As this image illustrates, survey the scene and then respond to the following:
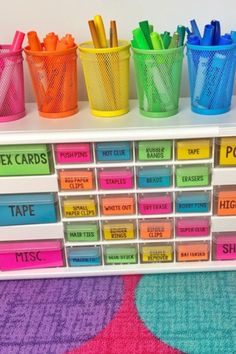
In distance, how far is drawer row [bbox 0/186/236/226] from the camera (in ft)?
2.35

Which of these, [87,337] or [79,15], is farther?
[79,15]

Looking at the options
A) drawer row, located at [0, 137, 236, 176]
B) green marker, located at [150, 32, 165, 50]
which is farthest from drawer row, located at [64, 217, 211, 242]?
green marker, located at [150, 32, 165, 50]

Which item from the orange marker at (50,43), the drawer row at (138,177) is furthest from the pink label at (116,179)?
the orange marker at (50,43)

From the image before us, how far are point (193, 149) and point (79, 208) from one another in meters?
0.19

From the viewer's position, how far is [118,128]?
26.9 inches

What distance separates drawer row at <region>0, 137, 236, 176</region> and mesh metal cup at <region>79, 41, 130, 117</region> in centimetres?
7

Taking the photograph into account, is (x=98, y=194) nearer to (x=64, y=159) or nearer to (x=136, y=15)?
(x=64, y=159)

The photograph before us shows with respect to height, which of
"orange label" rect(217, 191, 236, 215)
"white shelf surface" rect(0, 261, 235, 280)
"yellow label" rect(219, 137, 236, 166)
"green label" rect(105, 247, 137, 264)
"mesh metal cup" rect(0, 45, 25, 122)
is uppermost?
"mesh metal cup" rect(0, 45, 25, 122)

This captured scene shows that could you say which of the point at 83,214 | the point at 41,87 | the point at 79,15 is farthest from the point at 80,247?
the point at 79,15

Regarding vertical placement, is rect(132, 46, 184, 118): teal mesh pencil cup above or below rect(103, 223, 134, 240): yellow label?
above

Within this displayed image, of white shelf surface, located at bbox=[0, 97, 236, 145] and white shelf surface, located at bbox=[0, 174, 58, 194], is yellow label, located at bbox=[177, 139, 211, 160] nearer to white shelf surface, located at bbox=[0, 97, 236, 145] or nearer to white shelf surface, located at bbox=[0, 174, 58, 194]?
white shelf surface, located at bbox=[0, 97, 236, 145]

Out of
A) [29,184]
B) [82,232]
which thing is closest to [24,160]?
[29,184]

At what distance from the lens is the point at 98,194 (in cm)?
72

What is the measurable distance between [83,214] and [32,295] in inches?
5.7
